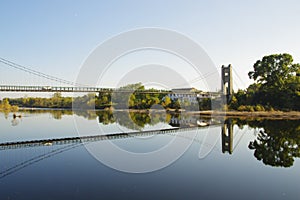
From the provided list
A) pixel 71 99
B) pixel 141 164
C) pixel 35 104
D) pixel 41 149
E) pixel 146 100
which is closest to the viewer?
pixel 141 164

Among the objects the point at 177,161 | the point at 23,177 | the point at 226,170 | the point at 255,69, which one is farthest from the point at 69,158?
the point at 255,69

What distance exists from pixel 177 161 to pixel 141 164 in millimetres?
1393

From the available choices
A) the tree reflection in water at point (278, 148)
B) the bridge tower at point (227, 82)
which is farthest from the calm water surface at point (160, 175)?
the bridge tower at point (227, 82)

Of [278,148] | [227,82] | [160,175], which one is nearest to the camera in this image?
[160,175]

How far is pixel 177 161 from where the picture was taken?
972 centimetres

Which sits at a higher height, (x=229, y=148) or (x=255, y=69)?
(x=255, y=69)

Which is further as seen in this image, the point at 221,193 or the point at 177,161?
the point at 177,161

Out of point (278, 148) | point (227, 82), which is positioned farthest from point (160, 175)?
point (227, 82)

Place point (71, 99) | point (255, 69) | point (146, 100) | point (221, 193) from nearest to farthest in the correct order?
point (221, 193), point (255, 69), point (146, 100), point (71, 99)

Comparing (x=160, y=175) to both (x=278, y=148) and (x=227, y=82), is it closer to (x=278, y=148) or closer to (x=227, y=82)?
(x=278, y=148)

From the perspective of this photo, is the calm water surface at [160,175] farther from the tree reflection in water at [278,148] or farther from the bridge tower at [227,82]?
the bridge tower at [227,82]

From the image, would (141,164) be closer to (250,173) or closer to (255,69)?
(250,173)

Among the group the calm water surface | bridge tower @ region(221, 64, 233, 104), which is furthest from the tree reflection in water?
bridge tower @ region(221, 64, 233, 104)

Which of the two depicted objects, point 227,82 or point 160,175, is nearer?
point 160,175
